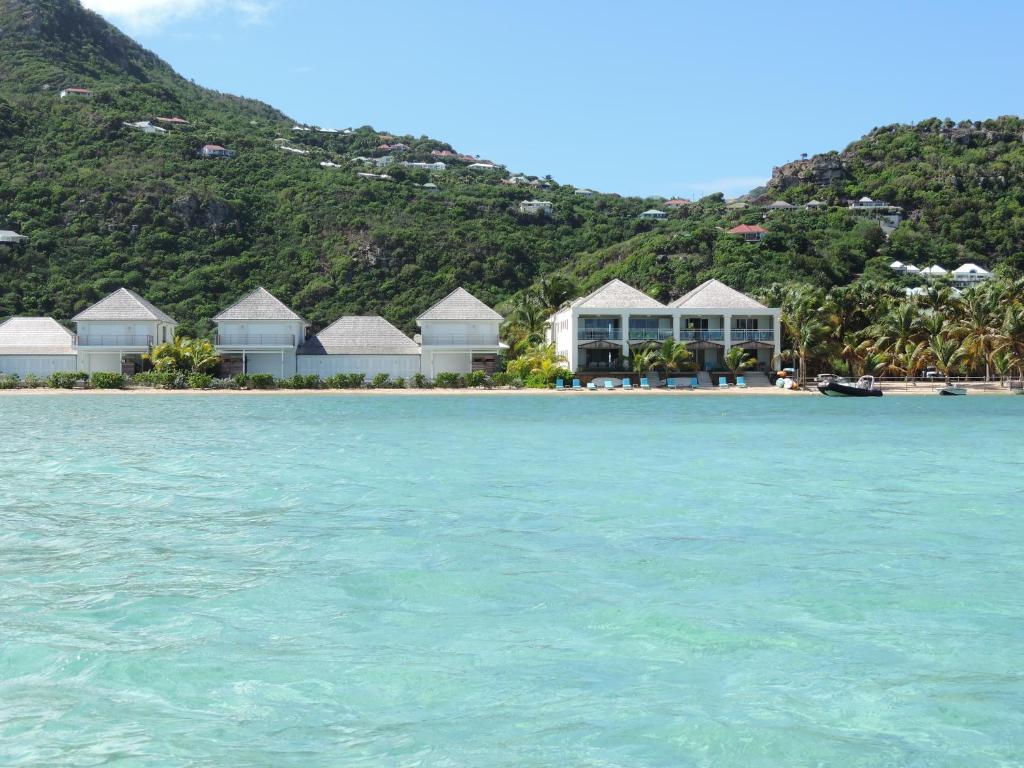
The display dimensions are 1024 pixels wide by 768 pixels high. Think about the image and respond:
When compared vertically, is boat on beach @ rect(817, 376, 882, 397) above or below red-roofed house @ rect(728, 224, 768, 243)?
below

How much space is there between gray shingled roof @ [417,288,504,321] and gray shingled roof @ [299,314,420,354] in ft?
6.81

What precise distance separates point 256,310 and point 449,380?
37.3 ft

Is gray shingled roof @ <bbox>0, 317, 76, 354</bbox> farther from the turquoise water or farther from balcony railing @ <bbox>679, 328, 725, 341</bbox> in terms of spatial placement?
A: the turquoise water

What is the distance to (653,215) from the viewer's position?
110062 millimetres

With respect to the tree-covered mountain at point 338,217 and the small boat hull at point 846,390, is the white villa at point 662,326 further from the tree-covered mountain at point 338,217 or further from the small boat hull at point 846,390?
the tree-covered mountain at point 338,217

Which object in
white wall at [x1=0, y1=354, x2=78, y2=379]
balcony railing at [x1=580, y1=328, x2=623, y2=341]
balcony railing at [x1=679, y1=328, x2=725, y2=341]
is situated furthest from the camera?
balcony railing at [x1=679, y1=328, x2=725, y2=341]

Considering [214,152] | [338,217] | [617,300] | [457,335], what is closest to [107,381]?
[457,335]

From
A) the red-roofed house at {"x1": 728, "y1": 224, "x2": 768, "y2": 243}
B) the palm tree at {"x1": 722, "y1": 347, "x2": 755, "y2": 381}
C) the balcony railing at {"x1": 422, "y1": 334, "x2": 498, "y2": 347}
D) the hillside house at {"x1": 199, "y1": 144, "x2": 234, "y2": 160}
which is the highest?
the hillside house at {"x1": 199, "y1": 144, "x2": 234, "y2": 160}

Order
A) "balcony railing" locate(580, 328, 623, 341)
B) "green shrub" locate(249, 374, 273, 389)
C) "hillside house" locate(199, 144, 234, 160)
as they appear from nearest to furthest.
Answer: "green shrub" locate(249, 374, 273, 389) → "balcony railing" locate(580, 328, 623, 341) → "hillside house" locate(199, 144, 234, 160)

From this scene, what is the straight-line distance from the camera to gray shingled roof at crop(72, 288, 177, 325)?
53281mm

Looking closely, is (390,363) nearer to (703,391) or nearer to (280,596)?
(703,391)

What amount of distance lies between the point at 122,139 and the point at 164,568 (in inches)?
3523

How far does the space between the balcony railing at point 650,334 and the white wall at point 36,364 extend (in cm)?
2954

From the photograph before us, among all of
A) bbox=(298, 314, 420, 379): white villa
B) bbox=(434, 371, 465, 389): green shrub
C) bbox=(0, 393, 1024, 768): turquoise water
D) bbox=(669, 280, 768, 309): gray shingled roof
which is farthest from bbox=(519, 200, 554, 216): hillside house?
bbox=(0, 393, 1024, 768): turquoise water
